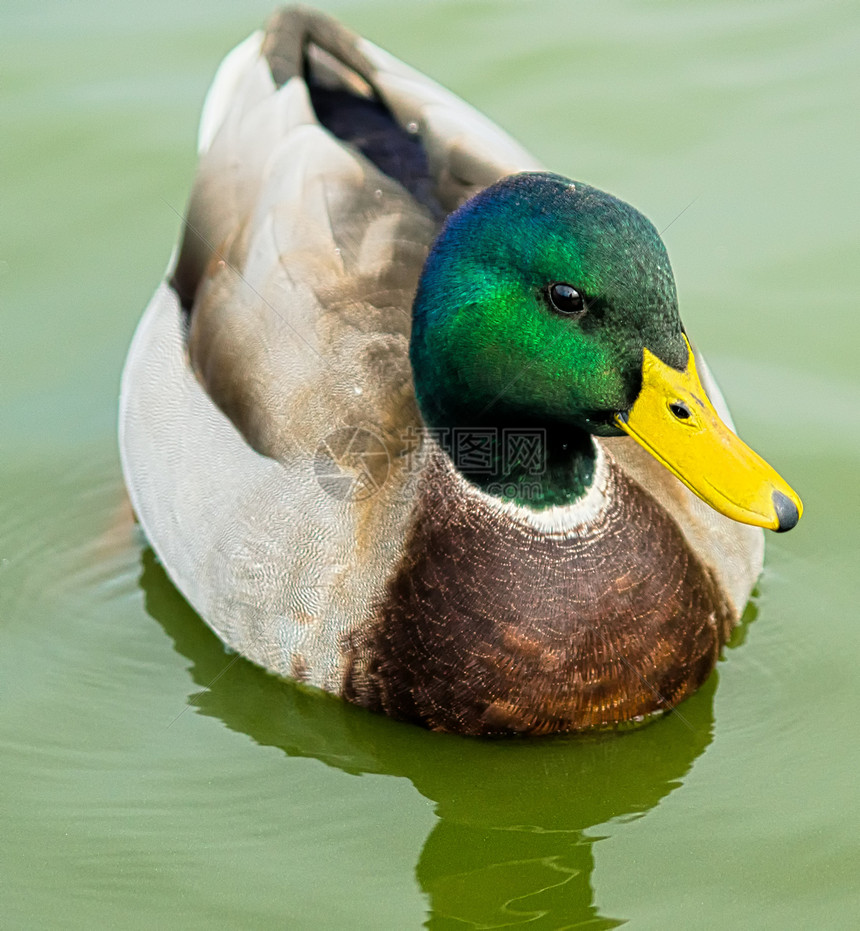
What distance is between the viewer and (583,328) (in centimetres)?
367

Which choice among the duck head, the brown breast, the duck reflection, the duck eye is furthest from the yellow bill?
the duck reflection

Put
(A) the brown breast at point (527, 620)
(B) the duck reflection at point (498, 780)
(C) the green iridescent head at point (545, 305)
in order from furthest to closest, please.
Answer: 1. (A) the brown breast at point (527, 620)
2. (B) the duck reflection at point (498, 780)
3. (C) the green iridescent head at point (545, 305)

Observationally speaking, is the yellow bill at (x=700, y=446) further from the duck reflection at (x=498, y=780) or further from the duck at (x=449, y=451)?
the duck reflection at (x=498, y=780)

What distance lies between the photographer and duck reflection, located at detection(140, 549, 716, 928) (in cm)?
387

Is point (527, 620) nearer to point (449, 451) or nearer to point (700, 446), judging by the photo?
point (449, 451)

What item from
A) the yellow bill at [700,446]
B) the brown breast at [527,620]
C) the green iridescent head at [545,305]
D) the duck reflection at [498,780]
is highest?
the green iridescent head at [545,305]

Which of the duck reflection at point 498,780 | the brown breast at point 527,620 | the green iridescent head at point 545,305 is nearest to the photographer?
the green iridescent head at point 545,305

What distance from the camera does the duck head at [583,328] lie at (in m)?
3.58

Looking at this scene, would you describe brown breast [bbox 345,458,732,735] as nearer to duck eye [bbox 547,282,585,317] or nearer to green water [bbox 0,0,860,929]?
green water [bbox 0,0,860,929]

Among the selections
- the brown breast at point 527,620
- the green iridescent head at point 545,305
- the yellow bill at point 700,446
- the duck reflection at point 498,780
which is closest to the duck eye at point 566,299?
the green iridescent head at point 545,305

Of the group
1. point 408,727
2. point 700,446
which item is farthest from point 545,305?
point 408,727

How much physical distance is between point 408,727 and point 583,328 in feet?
4.12

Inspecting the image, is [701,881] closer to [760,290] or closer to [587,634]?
[587,634]

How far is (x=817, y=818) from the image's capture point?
4008 mm
